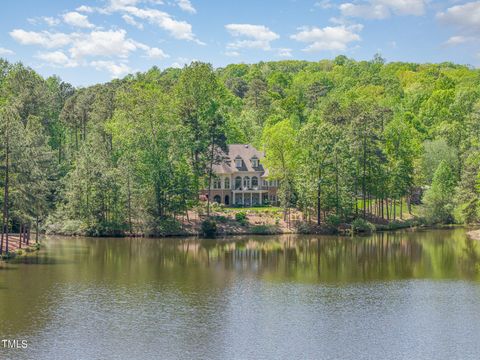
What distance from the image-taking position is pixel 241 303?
4278cm

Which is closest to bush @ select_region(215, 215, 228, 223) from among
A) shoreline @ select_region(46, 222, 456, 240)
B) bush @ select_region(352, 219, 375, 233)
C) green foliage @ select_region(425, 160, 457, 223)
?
shoreline @ select_region(46, 222, 456, 240)

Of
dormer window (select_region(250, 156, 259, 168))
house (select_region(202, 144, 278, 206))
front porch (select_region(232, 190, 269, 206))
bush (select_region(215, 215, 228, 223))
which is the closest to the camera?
bush (select_region(215, 215, 228, 223))

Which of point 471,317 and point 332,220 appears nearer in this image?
point 471,317

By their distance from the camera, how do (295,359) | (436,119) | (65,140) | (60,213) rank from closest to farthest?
(295,359) < (60,213) < (65,140) < (436,119)

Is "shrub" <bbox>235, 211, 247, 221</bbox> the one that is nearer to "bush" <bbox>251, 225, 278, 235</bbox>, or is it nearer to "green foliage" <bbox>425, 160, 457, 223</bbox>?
"bush" <bbox>251, 225, 278, 235</bbox>

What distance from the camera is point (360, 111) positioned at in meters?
101

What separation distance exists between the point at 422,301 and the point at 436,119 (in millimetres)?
94231

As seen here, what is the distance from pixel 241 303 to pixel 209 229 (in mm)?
39486

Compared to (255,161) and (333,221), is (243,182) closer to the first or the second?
(255,161)

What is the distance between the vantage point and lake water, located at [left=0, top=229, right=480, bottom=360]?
3284 centimetres

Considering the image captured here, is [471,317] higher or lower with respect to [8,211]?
lower

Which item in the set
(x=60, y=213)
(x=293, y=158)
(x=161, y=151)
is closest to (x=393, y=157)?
(x=293, y=158)

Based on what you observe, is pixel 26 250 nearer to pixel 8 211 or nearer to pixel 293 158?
pixel 8 211

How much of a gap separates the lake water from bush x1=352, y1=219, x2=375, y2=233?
666 inches
